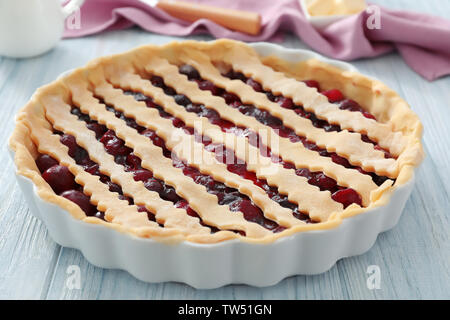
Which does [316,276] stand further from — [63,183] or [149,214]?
[63,183]

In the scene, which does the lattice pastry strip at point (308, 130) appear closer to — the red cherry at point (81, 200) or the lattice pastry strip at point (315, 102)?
the lattice pastry strip at point (315, 102)

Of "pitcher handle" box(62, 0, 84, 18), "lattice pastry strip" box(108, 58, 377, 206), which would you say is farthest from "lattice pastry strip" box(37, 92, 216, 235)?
"pitcher handle" box(62, 0, 84, 18)

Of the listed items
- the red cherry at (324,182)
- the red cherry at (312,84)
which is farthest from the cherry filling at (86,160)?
the red cherry at (312,84)

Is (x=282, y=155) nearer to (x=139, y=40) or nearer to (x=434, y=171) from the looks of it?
(x=434, y=171)

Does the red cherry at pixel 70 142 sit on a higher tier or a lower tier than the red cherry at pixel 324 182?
lower

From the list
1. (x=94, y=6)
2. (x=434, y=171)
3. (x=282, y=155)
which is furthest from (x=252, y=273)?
(x=94, y=6)

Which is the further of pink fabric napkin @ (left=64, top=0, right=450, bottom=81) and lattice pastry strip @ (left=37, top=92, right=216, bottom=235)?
pink fabric napkin @ (left=64, top=0, right=450, bottom=81)

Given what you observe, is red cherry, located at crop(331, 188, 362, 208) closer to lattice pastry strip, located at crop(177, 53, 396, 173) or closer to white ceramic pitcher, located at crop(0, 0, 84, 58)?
lattice pastry strip, located at crop(177, 53, 396, 173)
